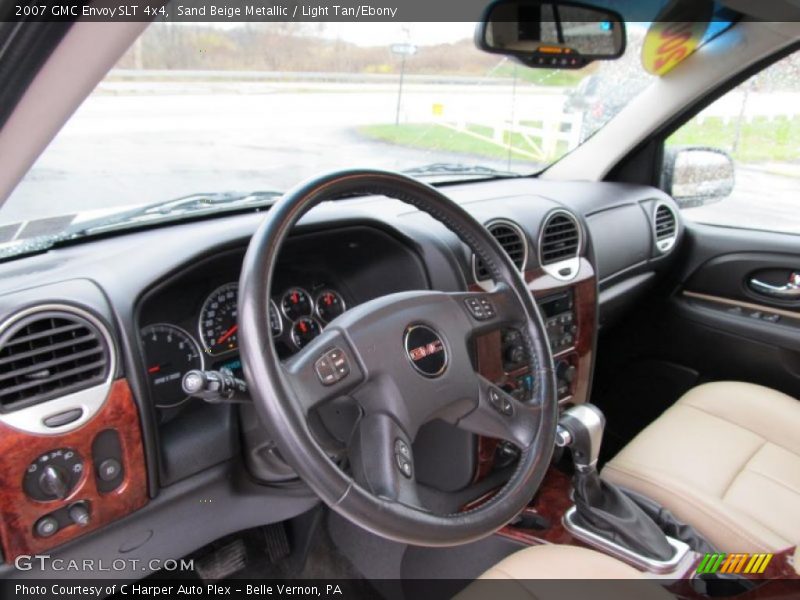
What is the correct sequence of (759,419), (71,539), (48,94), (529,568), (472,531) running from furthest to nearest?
1. (759,419)
2. (529,568)
3. (71,539)
4. (472,531)
5. (48,94)

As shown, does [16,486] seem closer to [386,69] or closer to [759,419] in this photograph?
[386,69]

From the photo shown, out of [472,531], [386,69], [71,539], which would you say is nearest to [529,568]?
[472,531]

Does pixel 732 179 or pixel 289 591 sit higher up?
pixel 732 179

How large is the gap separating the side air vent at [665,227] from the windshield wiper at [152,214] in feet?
5.81

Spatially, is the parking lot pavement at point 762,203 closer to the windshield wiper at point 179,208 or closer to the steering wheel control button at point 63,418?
the windshield wiper at point 179,208

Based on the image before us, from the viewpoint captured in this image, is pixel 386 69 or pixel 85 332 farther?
pixel 386 69

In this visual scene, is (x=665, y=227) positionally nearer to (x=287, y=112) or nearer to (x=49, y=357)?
(x=287, y=112)

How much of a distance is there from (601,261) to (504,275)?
3.93ft

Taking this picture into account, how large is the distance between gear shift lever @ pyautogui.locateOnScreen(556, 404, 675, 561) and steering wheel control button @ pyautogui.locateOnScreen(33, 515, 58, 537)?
3.59ft

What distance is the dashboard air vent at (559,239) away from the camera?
219cm

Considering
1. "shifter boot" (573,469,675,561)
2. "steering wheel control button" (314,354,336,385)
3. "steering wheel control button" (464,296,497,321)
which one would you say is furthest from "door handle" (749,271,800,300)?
"steering wheel control button" (314,354,336,385)

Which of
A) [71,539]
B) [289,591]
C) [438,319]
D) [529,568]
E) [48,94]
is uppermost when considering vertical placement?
[48,94]

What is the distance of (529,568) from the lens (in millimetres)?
1447

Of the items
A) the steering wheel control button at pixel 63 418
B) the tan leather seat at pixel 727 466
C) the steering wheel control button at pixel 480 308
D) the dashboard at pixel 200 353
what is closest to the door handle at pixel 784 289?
the tan leather seat at pixel 727 466
